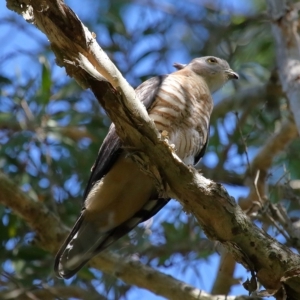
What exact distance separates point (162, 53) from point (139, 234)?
2.12 meters

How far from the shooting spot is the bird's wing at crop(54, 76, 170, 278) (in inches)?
167

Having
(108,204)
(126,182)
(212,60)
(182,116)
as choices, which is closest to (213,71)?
(212,60)

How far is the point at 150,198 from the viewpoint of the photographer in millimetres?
4578

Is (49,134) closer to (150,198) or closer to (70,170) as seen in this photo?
(70,170)

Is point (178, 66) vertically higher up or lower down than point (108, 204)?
higher up

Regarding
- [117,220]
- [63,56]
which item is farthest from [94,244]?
[63,56]

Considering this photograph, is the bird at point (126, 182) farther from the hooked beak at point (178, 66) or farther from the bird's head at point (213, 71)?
the hooked beak at point (178, 66)

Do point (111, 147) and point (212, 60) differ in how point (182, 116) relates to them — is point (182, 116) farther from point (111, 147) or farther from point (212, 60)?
point (212, 60)

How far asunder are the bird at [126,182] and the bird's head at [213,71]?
74cm

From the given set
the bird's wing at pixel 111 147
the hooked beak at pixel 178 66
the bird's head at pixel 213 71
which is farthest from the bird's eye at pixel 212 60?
the bird's wing at pixel 111 147

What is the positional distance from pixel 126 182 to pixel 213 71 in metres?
1.52

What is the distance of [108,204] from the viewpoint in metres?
4.51

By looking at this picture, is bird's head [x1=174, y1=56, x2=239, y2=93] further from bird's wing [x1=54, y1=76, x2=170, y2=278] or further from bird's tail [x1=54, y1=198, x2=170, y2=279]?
bird's tail [x1=54, y1=198, x2=170, y2=279]

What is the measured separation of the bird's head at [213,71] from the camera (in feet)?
17.9
